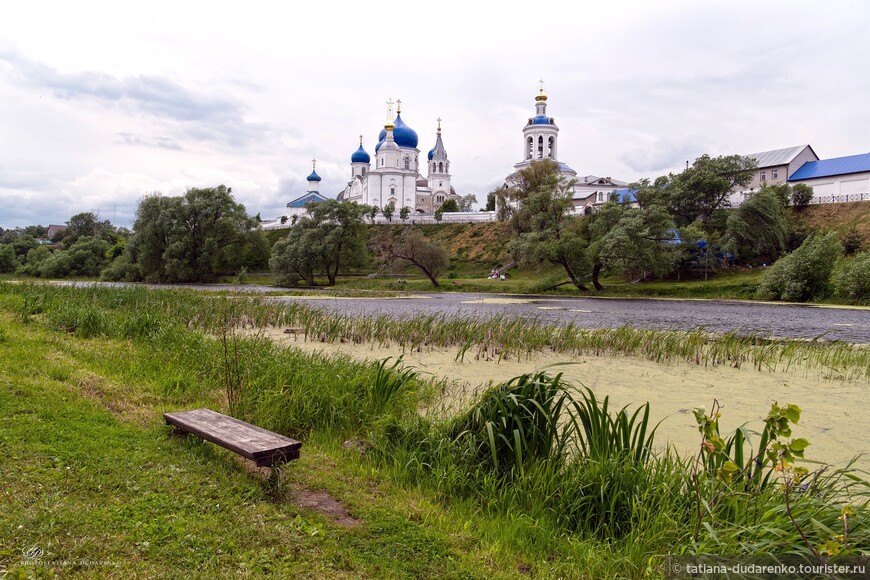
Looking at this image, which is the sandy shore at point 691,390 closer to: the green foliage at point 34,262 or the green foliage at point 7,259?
the green foliage at point 34,262

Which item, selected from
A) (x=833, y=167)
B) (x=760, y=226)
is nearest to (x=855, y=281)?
(x=760, y=226)

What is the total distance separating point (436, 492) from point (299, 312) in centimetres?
1063

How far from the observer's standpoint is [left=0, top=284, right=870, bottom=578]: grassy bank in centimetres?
310

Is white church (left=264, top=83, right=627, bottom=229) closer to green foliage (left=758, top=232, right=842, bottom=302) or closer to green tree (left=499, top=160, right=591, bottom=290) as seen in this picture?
green tree (left=499, top=160, right=591, bottom=290)

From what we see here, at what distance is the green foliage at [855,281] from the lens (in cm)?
2858

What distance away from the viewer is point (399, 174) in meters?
81.5

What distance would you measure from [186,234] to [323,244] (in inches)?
494

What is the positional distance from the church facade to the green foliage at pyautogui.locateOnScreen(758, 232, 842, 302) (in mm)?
56343

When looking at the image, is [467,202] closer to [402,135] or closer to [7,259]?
[402,135]

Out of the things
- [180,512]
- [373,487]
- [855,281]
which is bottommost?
[373,487]

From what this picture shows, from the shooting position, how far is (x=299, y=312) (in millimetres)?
14359

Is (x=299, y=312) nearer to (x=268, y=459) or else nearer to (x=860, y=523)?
(x=268, y=459)

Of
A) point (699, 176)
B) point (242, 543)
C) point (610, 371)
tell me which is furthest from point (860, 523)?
point (699, 176)

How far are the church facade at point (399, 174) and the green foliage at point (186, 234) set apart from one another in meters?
33.7
